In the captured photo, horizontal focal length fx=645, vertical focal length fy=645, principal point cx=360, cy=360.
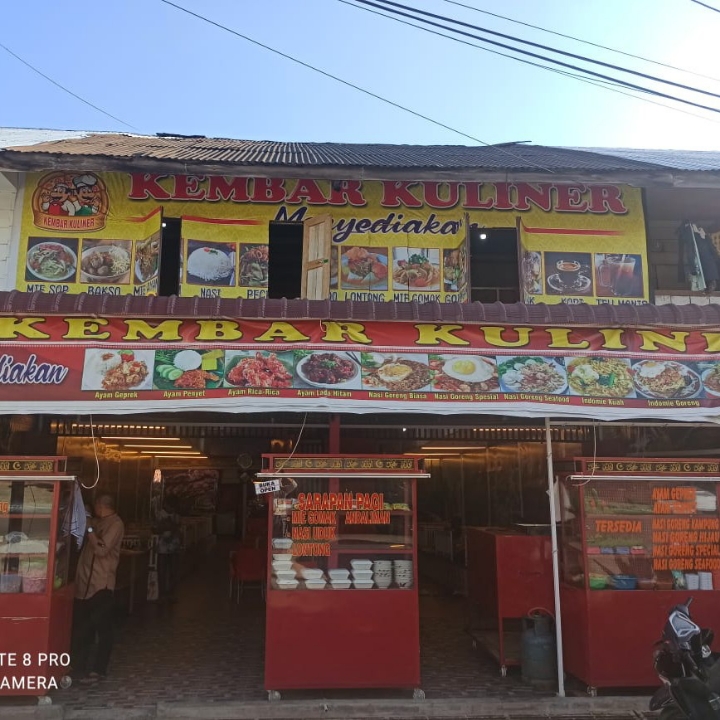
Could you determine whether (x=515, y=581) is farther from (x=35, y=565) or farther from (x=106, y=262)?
(x=106, y=262)

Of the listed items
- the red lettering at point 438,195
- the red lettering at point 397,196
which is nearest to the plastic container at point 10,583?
the red lettering at point 397,196

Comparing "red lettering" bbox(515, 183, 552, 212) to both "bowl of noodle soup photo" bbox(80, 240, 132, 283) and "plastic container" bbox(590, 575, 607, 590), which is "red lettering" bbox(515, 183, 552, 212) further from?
"bowl of noodle soup photo" bbox(80, 240, 132, 283)

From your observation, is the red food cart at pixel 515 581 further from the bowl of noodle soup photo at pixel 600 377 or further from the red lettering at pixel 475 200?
the red lettering at pixel 475 200

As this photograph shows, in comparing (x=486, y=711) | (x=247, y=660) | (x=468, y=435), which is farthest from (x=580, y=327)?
(x=247, y=660)

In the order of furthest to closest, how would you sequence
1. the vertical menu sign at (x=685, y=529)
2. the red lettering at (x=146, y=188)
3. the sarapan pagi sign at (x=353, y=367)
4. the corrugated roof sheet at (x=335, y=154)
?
the red lettering at (x=146, y=188), the corrugated roof sheet at (x=335, y=154), the vertical menu sign at (x=685, y=529), the sarapan pagi sign at (x=353, y=367)

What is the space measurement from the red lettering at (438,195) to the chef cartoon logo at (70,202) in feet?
15.7

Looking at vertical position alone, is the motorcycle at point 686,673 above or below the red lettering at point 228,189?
below

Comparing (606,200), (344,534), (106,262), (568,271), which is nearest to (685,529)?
(344,534)

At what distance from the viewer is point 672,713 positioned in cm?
550

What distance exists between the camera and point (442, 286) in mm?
9539

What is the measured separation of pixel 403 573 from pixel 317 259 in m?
4.32

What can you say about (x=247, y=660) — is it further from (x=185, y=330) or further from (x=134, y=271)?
(x=134, y=271)

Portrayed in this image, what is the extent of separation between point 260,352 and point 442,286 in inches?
147

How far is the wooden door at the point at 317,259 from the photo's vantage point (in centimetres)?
886
